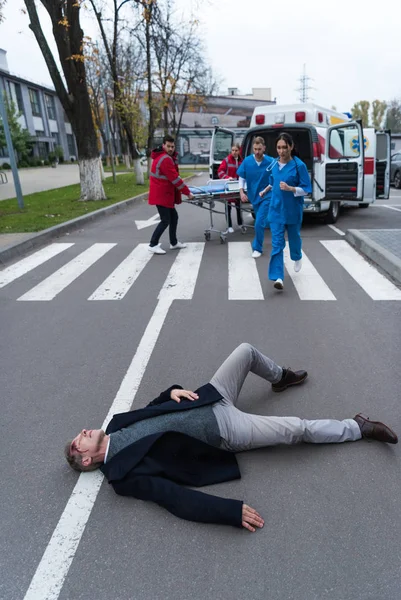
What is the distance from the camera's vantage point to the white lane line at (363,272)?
20.1 feet

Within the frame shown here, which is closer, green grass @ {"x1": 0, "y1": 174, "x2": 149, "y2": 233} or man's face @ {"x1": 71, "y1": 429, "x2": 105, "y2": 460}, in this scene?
man's face @ {"x1": 71, "y1": 429, "x2": 105, "y2": 460}

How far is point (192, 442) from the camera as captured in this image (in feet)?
8.96

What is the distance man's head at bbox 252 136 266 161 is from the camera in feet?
26.0

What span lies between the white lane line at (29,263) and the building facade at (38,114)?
4348 cm

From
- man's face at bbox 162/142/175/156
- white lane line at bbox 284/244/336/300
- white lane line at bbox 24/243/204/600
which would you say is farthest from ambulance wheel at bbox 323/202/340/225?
white lane line at bbox 24/243/204/600

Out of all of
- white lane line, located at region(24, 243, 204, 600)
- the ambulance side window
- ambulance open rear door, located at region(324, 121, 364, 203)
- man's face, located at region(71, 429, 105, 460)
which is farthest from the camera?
the ambulance side window

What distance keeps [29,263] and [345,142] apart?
778 cm

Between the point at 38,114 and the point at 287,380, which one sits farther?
the point at 38,114

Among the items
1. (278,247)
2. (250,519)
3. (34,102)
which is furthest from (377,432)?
(34,102)

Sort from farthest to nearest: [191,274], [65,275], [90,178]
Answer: [90,178] < [65,275] < [191,274]

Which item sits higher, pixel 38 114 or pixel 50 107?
pixel 50 107

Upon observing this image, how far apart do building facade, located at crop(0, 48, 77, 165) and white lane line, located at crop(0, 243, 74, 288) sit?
143 feet

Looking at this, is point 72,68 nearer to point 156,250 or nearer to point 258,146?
point 156,250

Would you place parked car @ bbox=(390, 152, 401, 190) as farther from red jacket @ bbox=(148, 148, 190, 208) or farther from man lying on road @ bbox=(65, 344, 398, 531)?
man lying on road @ bbox=(65, 344, 398, 531)
